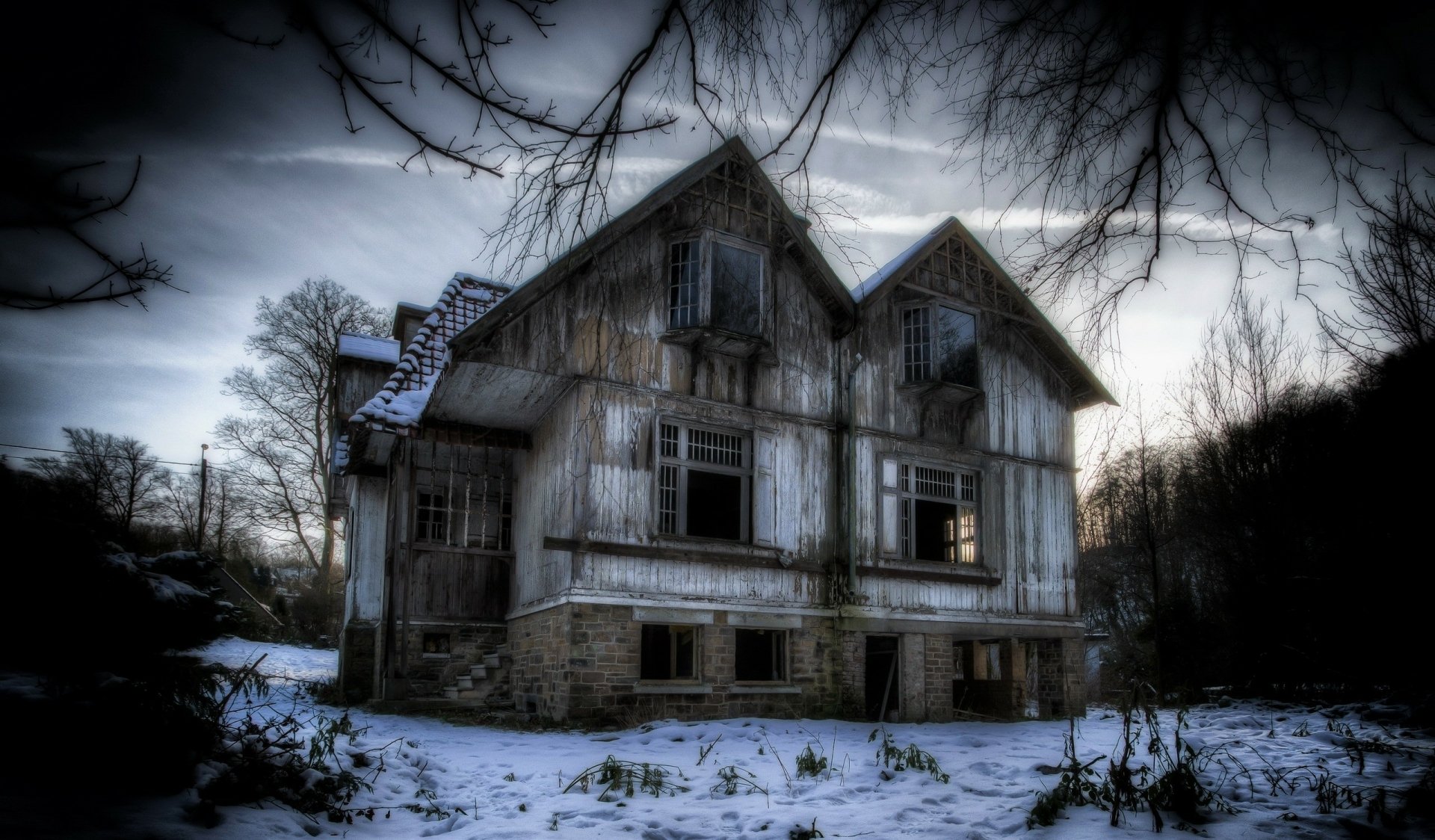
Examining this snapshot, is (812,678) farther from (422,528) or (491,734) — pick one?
(422,528)

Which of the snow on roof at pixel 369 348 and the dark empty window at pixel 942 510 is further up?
the snow on roof at pixel 369 348

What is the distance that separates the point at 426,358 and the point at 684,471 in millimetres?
4908

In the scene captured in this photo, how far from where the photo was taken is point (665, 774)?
6.86 meters

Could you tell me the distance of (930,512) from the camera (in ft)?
53.1

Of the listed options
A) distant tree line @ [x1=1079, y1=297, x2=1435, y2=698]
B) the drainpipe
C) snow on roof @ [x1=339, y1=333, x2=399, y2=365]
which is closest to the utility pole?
snow on roof @ [x1=339, y1=333, x2=399, y2=365]

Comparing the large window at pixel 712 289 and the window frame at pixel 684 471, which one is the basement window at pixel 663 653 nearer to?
the window frame at pixel 684 471

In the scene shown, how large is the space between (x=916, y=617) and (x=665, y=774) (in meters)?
8.10

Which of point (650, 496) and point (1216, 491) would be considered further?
point (1216, 491)

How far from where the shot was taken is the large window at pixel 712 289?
41.6 feet

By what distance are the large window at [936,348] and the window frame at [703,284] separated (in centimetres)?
303

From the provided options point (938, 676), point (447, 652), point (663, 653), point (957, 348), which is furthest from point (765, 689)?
point (957, 348)

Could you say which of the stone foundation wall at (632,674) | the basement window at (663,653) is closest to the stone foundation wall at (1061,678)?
the stone foundation wall at (632,674)

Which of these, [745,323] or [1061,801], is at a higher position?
[745,323]

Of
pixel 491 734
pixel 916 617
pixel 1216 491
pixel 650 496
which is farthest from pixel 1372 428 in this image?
pixel 491 734
